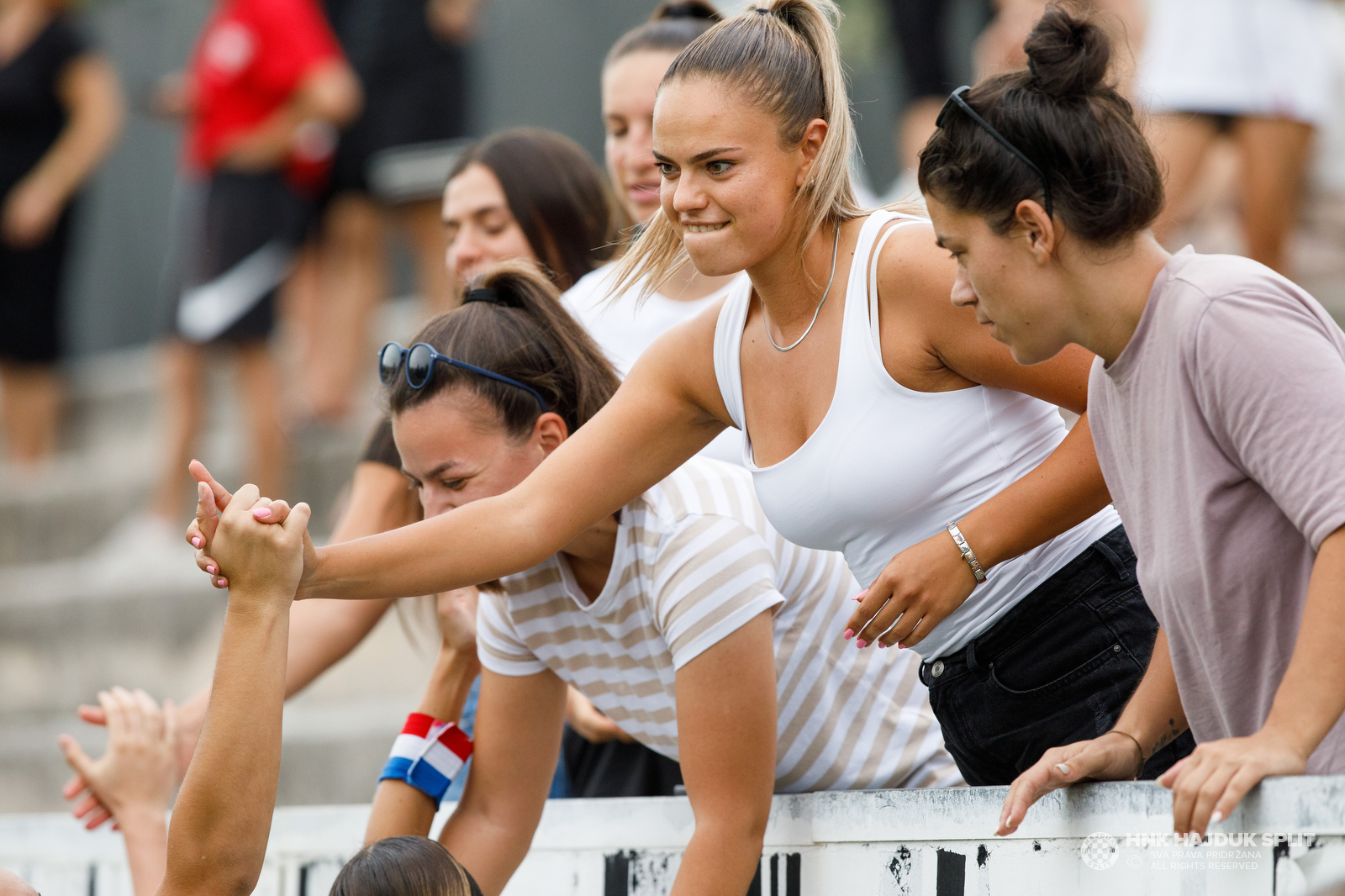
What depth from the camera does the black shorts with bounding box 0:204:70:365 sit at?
698 cm

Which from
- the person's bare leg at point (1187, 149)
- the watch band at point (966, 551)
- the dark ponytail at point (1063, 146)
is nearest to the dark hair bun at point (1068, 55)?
the dark ponytail at point (1063, 146)

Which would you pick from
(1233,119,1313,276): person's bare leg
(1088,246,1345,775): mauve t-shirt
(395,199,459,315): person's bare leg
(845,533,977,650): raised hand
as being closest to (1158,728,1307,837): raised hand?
(1088,246,1345,775): mauve t-shirt

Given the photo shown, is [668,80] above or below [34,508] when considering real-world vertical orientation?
below

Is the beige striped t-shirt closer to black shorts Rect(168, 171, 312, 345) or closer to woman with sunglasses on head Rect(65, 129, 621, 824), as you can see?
woman with sunglasses on head Rect(65, 129, 621, 824)

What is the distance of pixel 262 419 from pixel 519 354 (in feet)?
12.2

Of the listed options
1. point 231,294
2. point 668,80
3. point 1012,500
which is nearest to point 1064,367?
point 1012,500

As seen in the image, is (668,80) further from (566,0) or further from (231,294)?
(566,0)

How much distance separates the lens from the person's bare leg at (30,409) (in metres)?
7.26

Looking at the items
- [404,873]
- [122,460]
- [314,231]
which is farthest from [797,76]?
[122,460]

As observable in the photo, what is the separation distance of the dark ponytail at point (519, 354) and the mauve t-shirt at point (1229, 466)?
934 millimetres

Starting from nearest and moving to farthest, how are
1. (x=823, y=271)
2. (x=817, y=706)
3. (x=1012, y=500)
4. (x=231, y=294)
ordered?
(x=1012, y=500) < (x=823, y=271) < (x=817, y=706) < (x=231, y=294)

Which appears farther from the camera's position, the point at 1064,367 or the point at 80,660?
the point at 80,660

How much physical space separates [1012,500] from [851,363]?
0.88ft

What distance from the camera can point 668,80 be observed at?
215 cm
